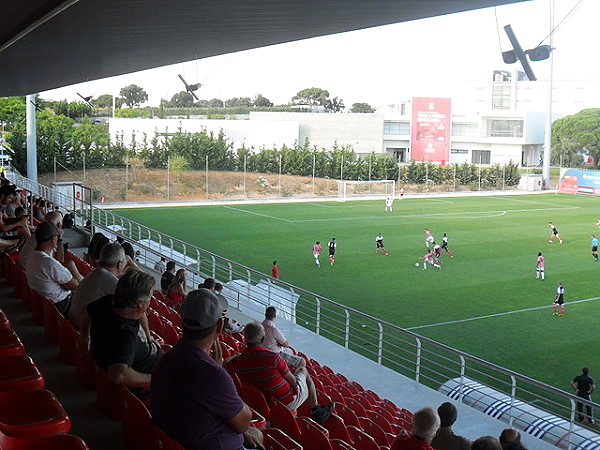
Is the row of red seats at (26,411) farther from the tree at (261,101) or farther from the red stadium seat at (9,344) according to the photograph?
the tree at (261,101)

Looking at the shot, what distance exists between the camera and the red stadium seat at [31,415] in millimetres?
2785

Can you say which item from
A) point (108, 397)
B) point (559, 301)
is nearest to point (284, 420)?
point (108, 397)

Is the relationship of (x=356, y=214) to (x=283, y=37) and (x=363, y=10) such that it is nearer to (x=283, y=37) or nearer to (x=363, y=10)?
(x=283, y=37)

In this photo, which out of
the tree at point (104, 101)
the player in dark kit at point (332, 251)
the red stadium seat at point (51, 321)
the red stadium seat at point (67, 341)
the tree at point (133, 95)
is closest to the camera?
the red stadium seat at point (67, 341)

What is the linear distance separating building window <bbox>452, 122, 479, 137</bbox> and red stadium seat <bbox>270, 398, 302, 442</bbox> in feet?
252

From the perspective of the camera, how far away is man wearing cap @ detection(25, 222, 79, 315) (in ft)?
17.9

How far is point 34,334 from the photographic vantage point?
5625mm

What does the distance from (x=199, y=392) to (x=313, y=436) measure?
1430mm

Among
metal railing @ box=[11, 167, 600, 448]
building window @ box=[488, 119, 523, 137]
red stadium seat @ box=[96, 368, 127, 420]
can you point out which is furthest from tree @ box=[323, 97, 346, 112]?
red stadium seat @ box=[96, 368, 127, 420]

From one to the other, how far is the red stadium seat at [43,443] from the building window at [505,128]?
76686 mm

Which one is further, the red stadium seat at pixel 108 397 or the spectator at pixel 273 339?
the spectator at pixel 273 339

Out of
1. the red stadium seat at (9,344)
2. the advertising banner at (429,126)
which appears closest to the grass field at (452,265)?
the red stadium seat at (9,344)

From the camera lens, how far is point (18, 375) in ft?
11.5

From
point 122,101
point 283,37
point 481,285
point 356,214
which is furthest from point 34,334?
point 122,101
